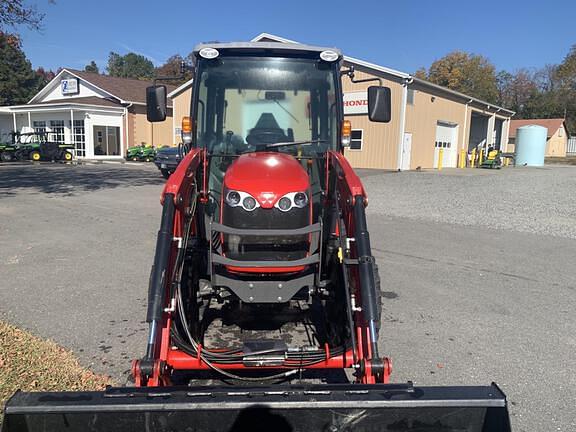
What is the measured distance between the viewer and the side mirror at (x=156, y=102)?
4.81m

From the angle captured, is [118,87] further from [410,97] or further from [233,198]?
[233,198]

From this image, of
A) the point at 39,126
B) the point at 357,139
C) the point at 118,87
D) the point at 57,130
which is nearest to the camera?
the point at 357,139

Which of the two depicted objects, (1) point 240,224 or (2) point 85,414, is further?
(1) point 240,224

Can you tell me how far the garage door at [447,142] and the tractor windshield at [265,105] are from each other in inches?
1011

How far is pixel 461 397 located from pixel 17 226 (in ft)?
31.2

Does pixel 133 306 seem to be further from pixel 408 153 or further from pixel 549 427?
pixel 408 153

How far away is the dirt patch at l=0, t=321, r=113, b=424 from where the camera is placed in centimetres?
332

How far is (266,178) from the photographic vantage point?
345 centimetres

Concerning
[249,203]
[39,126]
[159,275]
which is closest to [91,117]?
[39,126]

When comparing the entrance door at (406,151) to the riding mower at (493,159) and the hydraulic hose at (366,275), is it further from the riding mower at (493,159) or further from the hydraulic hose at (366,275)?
the hydraulic hose at (366,275)

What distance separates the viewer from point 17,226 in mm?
9359

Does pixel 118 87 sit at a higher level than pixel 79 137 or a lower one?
higher

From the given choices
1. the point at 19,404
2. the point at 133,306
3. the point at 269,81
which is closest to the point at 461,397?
the point at 19,404

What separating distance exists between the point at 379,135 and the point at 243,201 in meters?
22.7
